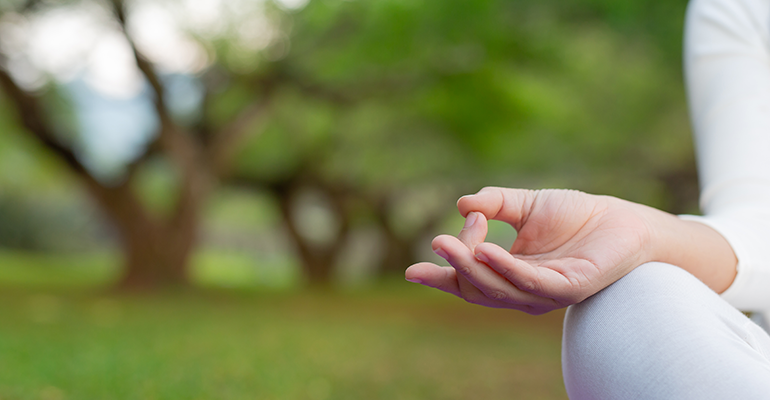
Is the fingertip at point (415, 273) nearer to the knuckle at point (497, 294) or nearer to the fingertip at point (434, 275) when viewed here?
the fingertip at point (434, 275)

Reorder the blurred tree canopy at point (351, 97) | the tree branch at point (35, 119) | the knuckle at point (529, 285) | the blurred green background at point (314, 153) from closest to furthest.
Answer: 1. the knuckle at point (529, 285)
2. the blurred green background at point (314, 153)
3. the blurred tree canopy at point (351, 97)
4. the tree branch at point (35, 119)

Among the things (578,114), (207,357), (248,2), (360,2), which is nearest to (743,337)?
(207,357)

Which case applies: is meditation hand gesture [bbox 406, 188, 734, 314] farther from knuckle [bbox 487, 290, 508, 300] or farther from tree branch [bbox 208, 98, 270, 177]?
tree branch [bbox 208, 98, 270, 177]

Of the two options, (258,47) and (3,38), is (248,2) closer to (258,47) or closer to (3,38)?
(258,47)

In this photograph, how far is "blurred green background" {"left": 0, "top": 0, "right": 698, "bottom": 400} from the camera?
14.7ft

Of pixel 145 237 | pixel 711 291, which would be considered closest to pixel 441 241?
pixel 711 291

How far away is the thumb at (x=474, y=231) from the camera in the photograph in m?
1.03

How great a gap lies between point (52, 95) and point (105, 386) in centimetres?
683

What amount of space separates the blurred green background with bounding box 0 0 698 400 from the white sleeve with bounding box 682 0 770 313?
109 inches

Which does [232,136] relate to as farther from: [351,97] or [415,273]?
[415,273]

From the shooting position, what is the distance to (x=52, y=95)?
852 centimetres

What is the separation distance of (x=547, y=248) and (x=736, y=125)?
29.5 inches

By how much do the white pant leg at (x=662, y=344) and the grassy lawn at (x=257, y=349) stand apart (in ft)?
9.36

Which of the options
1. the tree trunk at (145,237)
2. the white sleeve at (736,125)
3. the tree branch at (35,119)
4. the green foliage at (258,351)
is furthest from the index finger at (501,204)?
the tree branch at (35,119)
